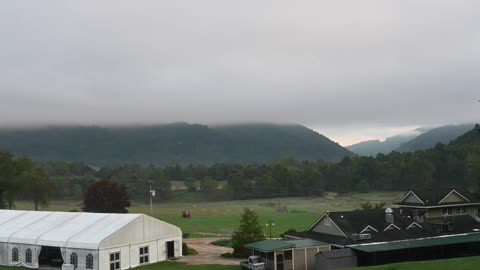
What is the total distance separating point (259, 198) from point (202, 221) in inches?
2290

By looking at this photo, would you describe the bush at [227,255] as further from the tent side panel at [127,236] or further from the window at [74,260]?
the window at [74,260]

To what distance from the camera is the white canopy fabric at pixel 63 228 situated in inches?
1658

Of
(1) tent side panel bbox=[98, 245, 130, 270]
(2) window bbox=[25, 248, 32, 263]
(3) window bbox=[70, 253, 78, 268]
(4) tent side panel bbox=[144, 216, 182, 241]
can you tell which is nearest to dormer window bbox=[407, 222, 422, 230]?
(4) tent side panel bbox=[144, 216, 182, 241]


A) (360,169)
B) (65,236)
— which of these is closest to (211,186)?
(360,169)

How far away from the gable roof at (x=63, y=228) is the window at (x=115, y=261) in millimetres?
1600

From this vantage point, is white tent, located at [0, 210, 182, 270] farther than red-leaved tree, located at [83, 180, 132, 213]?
No

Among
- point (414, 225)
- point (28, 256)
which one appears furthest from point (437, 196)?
point (28, 256)

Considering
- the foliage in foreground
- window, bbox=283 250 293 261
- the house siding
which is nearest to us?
window, bbox=283 250 293 261

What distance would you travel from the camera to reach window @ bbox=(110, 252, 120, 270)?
41250mm

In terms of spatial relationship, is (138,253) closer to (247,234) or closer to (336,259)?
(247,234)

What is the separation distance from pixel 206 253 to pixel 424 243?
2005 cm

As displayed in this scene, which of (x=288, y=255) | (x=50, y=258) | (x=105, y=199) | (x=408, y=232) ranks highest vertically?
(x=105, y=199)

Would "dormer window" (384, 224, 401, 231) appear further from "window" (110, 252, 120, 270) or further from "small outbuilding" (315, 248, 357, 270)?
"window" (110, 252, 120, 270)

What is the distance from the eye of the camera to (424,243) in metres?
39.6
